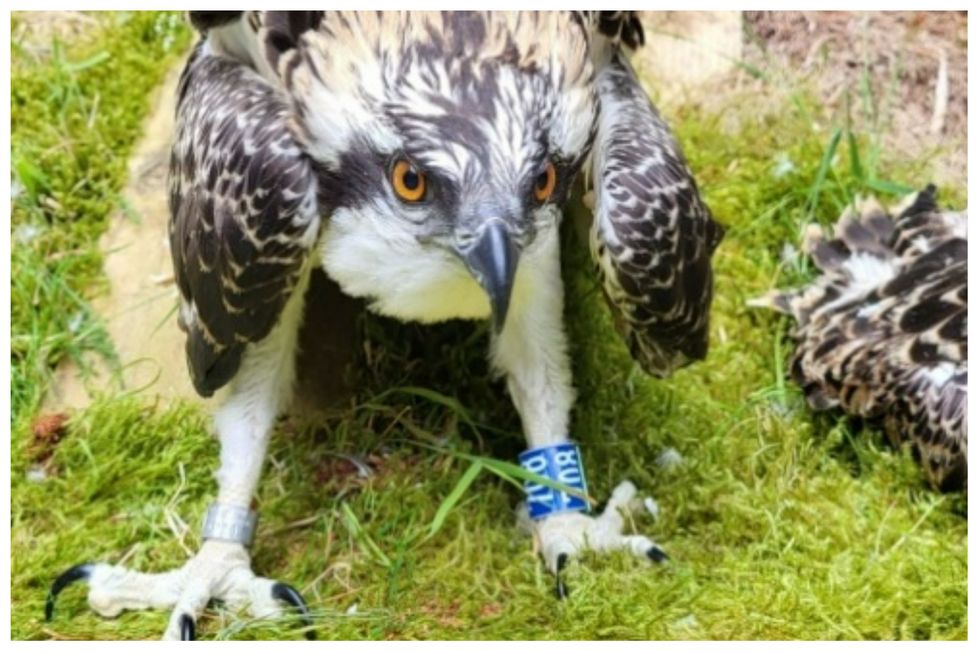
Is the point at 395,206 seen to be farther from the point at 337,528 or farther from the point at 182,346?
the point at 182,346

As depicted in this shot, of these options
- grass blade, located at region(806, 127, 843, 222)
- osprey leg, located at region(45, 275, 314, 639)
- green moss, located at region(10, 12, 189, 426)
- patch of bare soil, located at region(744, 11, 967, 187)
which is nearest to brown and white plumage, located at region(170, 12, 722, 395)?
osprey leg, located at region(45, 275, 314, 639)

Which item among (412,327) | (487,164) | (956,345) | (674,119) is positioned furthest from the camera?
(674,119)

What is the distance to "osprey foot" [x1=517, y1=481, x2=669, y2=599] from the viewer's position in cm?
434

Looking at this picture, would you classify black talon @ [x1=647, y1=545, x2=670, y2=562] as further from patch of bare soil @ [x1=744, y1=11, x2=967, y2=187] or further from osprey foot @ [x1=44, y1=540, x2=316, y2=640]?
patch of bare soil @ [x1=744, y1=11, x2=967, y2=187]

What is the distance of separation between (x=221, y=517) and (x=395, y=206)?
1.26m

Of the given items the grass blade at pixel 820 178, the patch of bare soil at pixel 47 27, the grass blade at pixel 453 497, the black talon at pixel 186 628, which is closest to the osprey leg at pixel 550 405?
the grass blade at pixel 453 497

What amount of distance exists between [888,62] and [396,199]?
9.93 ft

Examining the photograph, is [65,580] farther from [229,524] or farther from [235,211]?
[235,211]

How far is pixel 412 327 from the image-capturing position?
5004 millimetres

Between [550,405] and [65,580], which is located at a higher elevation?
[550,405]

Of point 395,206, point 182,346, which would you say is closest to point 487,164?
point 395,206

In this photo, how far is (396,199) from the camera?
3631 mm

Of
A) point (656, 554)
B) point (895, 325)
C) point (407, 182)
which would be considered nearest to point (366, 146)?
point (407, 182)

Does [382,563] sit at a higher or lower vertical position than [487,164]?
lower
